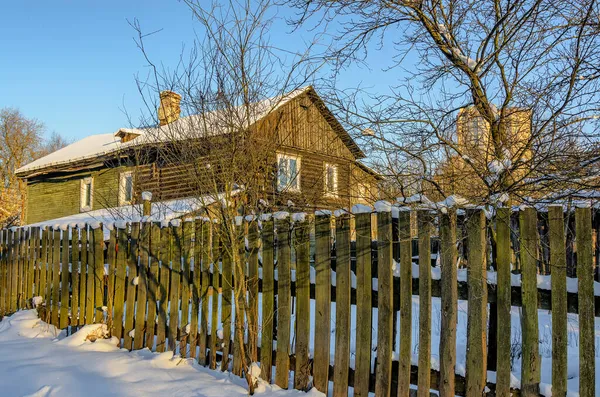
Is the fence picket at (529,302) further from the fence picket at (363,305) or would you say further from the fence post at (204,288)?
the fence post at (204,288)

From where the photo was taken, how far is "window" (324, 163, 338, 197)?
4074mm

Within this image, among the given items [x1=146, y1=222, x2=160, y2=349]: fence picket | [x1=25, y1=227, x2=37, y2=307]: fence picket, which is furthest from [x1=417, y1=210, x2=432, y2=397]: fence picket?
[x1=25, y1=227, x2=37, y2=307]: fence picket

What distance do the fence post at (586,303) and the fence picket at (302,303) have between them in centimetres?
181

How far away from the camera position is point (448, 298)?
271 cm

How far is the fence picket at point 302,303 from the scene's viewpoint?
329cm

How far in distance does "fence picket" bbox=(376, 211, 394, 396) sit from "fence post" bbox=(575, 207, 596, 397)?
110 cm

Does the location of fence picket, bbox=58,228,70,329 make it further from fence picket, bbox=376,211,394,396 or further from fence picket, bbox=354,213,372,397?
fence picket, bbox=376,211,394,396

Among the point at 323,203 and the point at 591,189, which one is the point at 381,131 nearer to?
the point at 323,203

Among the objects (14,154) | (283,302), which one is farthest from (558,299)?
(14,154)

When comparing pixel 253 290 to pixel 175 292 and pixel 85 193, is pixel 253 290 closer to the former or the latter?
pixel 175 292

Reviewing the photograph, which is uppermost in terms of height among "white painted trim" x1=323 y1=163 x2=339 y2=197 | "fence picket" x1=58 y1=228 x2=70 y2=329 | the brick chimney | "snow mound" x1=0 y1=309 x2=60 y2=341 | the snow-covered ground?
the brick chimney

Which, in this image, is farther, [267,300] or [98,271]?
[98,271]

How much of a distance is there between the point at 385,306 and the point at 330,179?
1.61m

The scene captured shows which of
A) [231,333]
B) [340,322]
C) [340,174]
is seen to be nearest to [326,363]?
[340,322]
